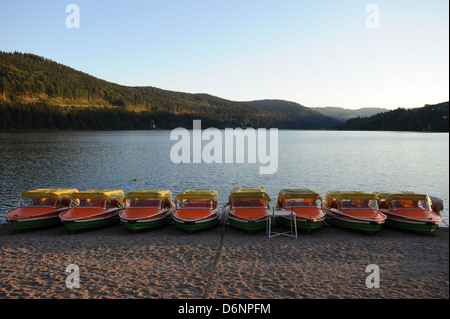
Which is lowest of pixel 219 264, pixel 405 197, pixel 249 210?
pixel 219 264

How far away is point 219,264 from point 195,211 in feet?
Result: 19.5

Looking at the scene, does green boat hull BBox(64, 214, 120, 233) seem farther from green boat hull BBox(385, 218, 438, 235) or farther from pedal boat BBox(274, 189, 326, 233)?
green boat hull BBox(385, 218, 438, 235)

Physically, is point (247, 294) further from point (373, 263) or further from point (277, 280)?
point (373, 263)

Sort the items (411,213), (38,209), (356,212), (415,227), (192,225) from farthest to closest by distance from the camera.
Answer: (38,209) → (356,212) → (411,213) → (192,225) → (415,227)

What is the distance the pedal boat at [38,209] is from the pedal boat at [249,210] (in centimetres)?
1186

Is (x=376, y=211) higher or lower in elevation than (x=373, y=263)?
higher

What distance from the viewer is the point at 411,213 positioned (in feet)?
61.3

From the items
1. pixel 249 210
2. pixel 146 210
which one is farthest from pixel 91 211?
pixel 249 210

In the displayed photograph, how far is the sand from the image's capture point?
11508 millimetres

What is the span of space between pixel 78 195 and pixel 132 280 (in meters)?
9.55

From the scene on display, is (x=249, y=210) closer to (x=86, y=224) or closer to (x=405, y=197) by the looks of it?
(x=405, y=197)
